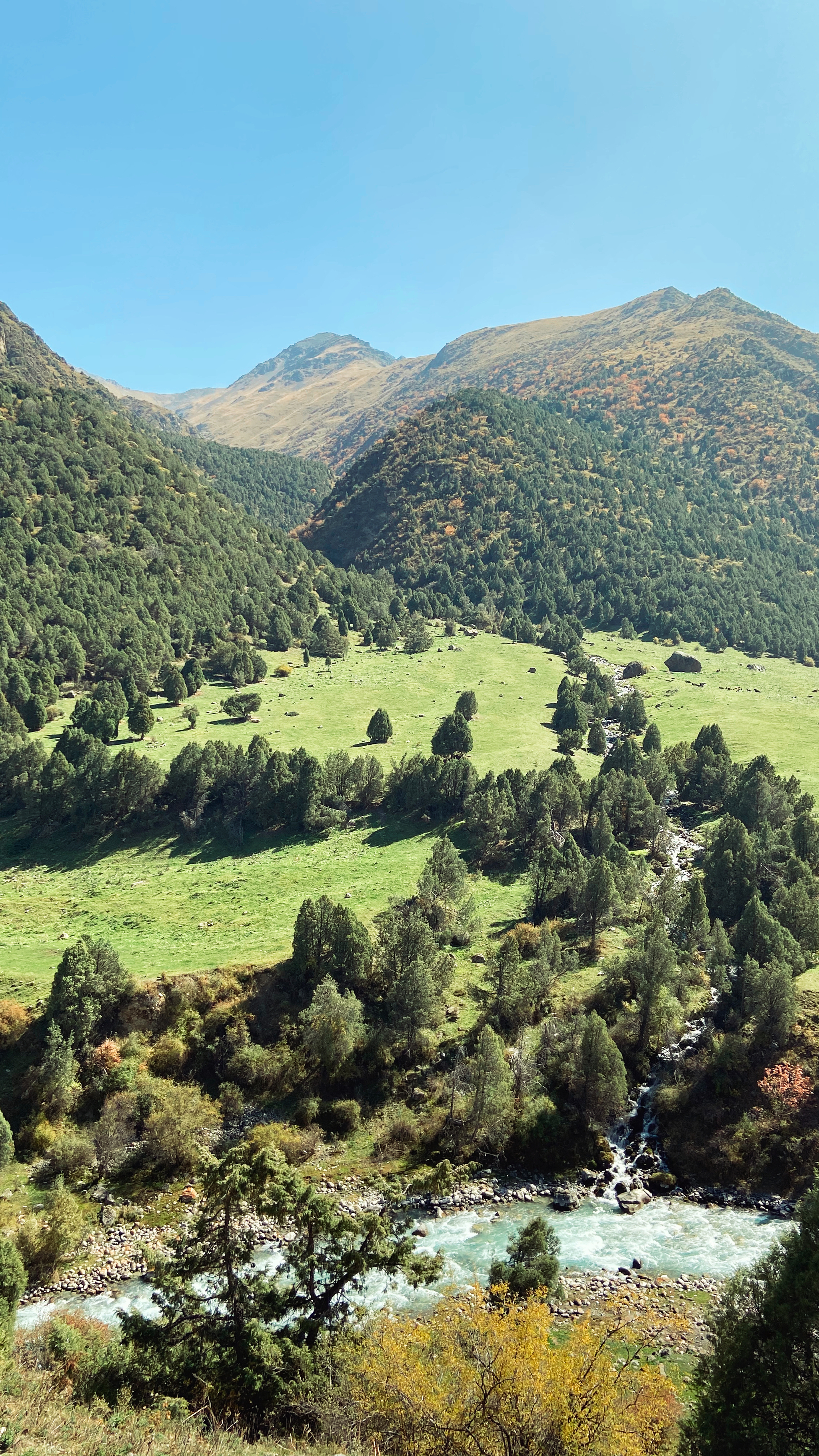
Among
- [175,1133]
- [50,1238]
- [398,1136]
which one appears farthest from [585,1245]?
[50,1238]

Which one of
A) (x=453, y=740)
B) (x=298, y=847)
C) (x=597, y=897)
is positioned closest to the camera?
(x=597, y=897)

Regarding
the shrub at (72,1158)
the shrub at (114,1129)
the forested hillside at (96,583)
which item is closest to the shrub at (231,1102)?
the shrub at (114,1129)

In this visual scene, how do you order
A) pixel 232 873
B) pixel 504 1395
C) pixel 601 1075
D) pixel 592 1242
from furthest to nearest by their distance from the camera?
pixel 232 873, pixel 601 1075, pixel 592 1242, pixel 504 1395

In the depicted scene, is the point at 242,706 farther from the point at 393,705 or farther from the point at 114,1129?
the point at 114,1129

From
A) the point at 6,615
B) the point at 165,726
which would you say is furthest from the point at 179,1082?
the point at 6,615

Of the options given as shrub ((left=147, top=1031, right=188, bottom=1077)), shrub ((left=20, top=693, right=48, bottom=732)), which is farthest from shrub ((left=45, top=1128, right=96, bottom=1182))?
shrub ((left=20, top=693, right=48, bottom=732))

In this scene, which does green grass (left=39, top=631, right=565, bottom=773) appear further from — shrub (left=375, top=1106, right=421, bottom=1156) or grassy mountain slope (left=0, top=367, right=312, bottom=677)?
shrub (left=375, top=1106, right=421, bottom=1156)

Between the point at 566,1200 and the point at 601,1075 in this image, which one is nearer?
the point at 566,1200
